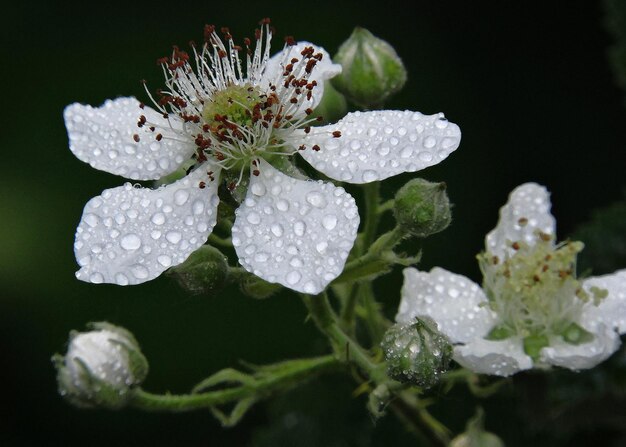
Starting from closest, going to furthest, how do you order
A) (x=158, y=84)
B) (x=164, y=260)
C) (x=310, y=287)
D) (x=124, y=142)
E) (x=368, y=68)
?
1. (x=310, y=287)
2. (x=164, y=260)
3. (x=124, y=142)
4. (x=368, y=68)
5. (x=158, y=84)

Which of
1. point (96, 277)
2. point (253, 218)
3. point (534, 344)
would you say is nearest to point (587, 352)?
point (534, 344)

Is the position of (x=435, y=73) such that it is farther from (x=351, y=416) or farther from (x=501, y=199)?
(x=351, y=416)

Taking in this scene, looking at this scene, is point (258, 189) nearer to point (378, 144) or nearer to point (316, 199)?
point (316, 199)

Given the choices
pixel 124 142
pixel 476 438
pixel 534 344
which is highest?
pixel 124 142

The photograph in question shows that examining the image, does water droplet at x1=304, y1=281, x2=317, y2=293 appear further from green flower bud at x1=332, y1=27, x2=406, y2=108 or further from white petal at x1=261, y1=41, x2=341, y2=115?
green flower bud at x1=332, y1=27, x2=406, y2=108

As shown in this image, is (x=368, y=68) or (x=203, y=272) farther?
(x=368, y=68)

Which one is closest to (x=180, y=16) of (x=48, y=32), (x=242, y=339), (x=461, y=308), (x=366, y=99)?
(x=48, y=32)

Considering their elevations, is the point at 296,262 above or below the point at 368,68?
below

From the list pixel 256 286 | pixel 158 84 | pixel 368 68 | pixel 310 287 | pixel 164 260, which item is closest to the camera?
pixel 310 287
